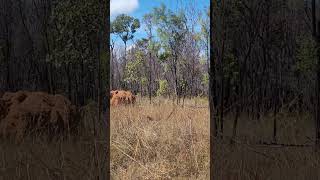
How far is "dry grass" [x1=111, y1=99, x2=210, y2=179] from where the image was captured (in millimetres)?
2791

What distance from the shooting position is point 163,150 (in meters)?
3.18

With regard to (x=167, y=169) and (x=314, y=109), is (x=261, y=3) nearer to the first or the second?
(x=314, y=109)

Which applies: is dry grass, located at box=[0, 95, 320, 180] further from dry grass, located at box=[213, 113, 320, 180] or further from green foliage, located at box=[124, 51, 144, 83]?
green foliage, located at box=[124, 51, 144, 83]

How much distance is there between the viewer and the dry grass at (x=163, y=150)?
2791 mm

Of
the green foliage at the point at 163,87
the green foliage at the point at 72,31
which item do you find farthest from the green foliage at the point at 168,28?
the green foliage at the point at 72,31

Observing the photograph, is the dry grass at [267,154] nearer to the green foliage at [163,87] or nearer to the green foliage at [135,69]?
the green foliage at [163,87]

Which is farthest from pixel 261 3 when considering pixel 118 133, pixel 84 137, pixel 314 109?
pixel 118 133

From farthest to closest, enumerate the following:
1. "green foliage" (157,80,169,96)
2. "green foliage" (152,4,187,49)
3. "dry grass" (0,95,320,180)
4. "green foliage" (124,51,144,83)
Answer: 1. "green foliage" (124,51,144,83)
2. "green foliage" (157,80,169,96)
3. "green foliage" (152,4,187,49)
4. "dry grass" (0,95,320,180)

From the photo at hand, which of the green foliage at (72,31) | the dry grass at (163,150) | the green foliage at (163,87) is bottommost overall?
the dry grass at (163,150)

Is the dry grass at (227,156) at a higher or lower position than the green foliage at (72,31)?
lower

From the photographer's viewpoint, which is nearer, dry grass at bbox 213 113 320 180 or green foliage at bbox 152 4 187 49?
dry grass at bbox 213 113 320 180


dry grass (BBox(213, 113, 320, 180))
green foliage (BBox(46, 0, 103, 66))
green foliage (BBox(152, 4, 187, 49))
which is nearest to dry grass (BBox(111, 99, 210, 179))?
dry grass (BBox(213, 113, 320, 180))

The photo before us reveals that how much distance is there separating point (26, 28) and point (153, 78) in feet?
27.3

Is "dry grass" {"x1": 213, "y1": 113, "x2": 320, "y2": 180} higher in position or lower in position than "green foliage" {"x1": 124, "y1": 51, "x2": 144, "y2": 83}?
lower
